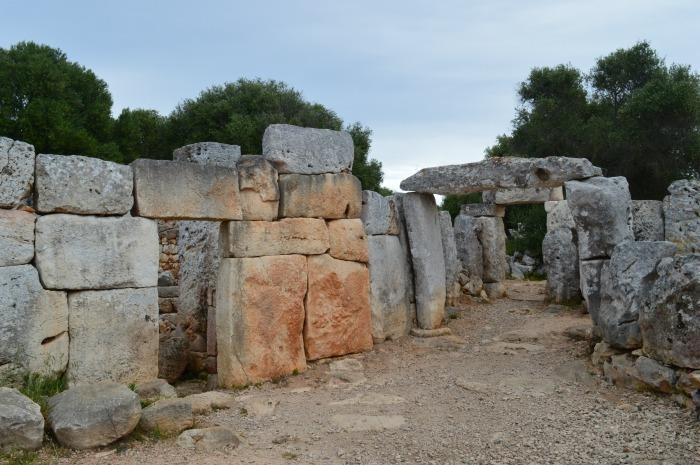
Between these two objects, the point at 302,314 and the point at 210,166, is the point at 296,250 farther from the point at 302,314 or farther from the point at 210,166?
the point at 210,166

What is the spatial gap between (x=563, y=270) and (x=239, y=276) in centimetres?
689

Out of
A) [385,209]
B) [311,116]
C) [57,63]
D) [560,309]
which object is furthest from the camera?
[311,116]

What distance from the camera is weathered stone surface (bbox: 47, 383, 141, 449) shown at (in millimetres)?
4578

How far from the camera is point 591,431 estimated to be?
5.11 metres

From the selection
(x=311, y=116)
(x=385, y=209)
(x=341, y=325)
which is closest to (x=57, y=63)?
(x=311, y=116)

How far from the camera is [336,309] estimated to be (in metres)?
7.88

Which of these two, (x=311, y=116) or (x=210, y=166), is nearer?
(x=210, y=166)

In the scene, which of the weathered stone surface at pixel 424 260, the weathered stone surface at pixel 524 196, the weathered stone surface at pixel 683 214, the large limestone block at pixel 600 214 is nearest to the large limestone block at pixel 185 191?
the weathered stone surface at pixel 424 260

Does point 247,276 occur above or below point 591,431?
above

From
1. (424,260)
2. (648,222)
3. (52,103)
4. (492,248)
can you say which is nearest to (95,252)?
(424,260)

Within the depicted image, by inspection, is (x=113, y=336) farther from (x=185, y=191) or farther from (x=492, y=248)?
(x=492, y=248)

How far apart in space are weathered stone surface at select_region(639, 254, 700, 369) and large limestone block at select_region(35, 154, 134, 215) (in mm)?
5109

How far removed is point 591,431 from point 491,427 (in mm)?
788

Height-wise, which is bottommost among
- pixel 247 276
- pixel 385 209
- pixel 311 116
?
pixel 247 276
